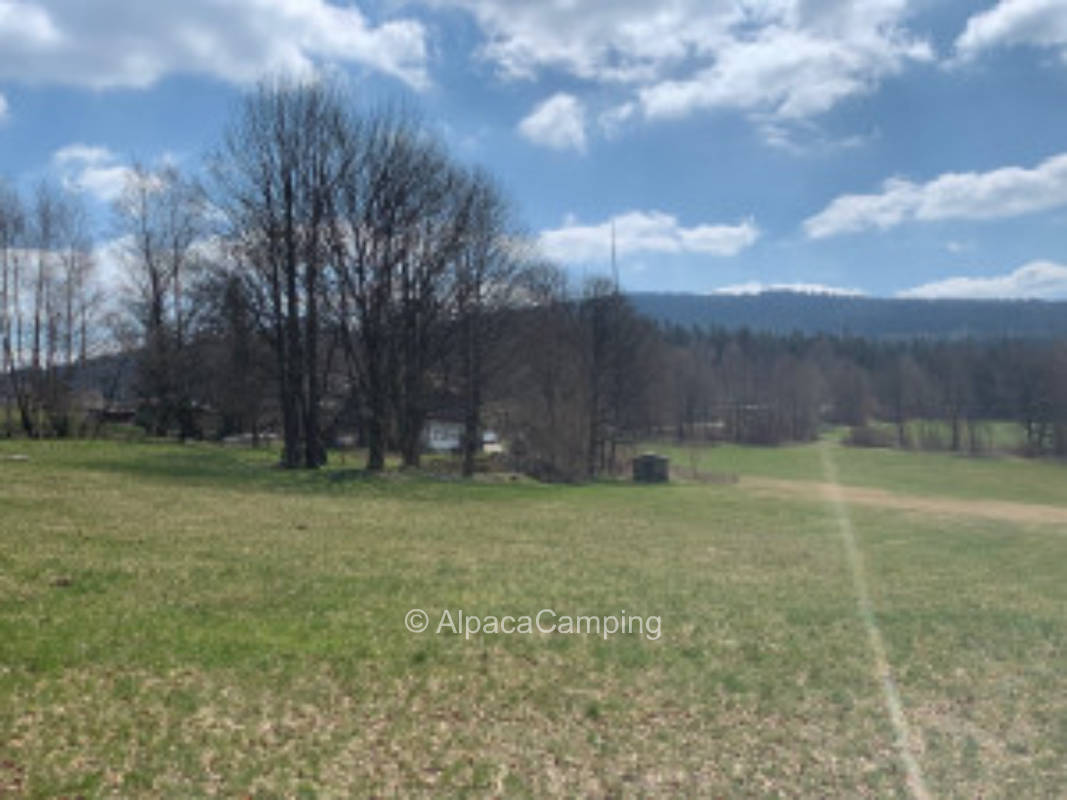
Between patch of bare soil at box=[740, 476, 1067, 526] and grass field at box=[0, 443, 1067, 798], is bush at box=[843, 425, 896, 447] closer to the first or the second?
patch of bare soil at box=[740, 476, 1067, 526]

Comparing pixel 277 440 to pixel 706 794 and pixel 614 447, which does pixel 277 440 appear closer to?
pixel 614 447

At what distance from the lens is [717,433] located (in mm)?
103375

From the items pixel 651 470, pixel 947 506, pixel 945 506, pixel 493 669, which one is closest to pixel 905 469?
pixel 947 506

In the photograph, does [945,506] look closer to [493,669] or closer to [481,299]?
[481,299]

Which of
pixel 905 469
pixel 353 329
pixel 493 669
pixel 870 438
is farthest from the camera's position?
pixel 870 438

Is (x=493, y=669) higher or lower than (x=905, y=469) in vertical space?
higher

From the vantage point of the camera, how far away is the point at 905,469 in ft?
229

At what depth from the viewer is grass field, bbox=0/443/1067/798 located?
5.28m

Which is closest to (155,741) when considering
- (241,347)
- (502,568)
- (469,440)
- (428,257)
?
(502,568)

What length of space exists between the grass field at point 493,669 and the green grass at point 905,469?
1600 inches

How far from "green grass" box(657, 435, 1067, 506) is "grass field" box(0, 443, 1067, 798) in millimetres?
40631

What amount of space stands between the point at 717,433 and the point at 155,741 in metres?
101

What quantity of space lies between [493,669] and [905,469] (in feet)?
230

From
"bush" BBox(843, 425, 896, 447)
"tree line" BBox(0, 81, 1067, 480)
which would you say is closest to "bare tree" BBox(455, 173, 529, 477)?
A: "tree line" BBox(0, 81, 1067, 480)
